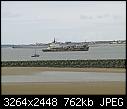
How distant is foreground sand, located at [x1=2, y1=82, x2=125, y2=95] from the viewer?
587 inches

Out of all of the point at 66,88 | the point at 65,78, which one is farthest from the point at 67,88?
the point at 65,78

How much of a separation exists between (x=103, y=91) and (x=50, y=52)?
189 ft

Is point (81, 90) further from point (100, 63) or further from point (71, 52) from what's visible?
point (71, 52)

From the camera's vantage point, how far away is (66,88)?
16.1 m

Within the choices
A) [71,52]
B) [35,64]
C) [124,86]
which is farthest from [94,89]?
[71,52]

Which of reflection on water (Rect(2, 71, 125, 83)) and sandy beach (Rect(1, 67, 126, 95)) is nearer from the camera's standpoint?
sandy beach (Rect(1, 67, 126, 95))

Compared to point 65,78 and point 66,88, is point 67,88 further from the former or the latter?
point 65,78

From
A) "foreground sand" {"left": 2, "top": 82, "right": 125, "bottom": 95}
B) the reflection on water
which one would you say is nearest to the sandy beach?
"foreground sand" {"left": 2, "top": 82, "right": 125, "bottom": 95}

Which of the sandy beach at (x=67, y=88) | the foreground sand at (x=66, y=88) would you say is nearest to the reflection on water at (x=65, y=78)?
the sandy beach at (x=67, y=88)

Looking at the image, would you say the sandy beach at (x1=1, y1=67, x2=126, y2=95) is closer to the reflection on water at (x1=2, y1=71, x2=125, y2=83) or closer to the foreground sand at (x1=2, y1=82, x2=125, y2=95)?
the foreground sand at (x1=2, y1=82, x2=125, y2=95)

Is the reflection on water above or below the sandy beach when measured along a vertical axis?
above

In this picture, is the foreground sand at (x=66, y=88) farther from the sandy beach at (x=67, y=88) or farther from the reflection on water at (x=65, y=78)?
the reflection on water at (x=65, y=78)

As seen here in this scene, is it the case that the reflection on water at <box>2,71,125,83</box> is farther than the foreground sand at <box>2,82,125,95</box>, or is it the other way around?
the reflection on water at <box>2,71,125,83</box>

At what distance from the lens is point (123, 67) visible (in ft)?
90.1
